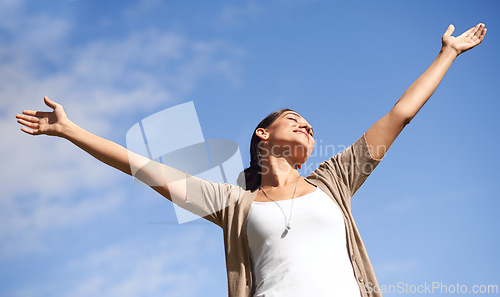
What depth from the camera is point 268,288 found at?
3135 mm

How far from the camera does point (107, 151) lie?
3533mm

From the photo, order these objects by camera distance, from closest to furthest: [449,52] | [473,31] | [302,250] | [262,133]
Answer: [302,250] → [449,52] → [473,31] → [262,133]

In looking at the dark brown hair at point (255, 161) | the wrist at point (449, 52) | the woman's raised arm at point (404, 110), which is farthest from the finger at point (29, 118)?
the wrist at point (449, 52)

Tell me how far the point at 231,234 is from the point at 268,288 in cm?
56

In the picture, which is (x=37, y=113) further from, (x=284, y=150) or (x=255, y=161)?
(x=284, y=150)

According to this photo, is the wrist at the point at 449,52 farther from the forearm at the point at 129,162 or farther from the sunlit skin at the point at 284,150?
the forearm at the point at 129,162

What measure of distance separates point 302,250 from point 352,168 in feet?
3.02

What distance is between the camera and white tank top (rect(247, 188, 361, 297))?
3064 mm

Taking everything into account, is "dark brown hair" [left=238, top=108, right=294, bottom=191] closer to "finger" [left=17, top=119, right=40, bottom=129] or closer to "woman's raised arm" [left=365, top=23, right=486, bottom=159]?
"woman's raised arm" [left=365, top=23, right=486, bottom=159]

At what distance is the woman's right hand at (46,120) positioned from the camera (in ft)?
11.8

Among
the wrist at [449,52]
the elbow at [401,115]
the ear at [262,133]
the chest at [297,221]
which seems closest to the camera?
the chest at [297,221]

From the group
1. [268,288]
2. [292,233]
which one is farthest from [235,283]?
[292,233]

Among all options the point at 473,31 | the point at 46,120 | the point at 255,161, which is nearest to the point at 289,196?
the point at 255,161

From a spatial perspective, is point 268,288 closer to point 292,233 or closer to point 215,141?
point 292,233
